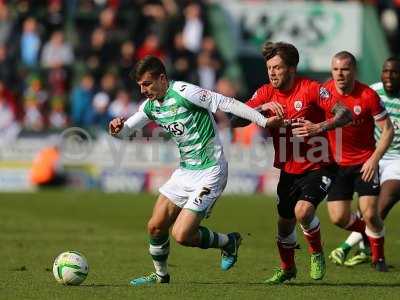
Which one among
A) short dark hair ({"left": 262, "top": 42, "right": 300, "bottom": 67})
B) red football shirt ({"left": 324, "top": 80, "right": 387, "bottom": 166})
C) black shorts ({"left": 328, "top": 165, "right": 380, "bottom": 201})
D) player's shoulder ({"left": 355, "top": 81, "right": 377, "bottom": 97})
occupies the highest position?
short dark hair ({"left": 262, "top": 42, "right": 300, "bottom": 67})

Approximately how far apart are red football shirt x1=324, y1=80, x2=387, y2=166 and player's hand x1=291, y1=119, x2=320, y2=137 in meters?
1.33

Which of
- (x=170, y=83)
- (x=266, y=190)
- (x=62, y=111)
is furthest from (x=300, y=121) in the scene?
(x=62, y=111)

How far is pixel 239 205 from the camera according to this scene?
2105cm

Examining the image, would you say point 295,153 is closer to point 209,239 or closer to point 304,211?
point 304,211

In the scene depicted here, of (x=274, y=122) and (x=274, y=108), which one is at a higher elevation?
(x=274, y=108)

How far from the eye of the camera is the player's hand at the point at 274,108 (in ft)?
33.2

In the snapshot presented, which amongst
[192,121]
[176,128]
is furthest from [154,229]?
[192,121]

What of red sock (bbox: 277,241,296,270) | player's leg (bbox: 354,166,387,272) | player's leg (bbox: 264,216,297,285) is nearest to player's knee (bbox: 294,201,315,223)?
player's leg (bbox: 264,216,297,285)

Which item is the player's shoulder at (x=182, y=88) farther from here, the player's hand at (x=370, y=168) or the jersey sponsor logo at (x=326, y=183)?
the player's hand at (x=370, y=168)

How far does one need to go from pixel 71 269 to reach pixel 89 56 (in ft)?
54.0

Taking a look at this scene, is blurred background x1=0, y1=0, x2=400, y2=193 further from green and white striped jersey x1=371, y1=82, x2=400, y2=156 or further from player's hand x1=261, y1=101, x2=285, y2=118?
player's hand x1=261, y1=101, x2=285, y2=118

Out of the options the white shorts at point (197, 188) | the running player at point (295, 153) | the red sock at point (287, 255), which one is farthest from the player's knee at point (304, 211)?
the white shorts at point (197, 188)

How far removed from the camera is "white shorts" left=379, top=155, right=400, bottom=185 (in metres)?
12.8

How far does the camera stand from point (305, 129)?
10195 mm
